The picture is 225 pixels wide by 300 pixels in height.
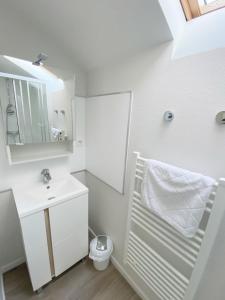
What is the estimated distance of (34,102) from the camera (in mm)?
1274

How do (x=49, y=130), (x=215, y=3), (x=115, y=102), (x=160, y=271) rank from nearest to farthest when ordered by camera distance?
(x=215, y=3)
(x=160, y=271)
(x=115, y=102)
(x=49, y=130)

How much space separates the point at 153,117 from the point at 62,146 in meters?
1.07

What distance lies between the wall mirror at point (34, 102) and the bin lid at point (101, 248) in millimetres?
1176

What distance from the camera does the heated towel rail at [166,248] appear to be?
73 cm

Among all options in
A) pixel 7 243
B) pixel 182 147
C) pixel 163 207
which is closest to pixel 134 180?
pixel 163 207

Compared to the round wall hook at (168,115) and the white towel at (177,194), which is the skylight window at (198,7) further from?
the white towel at (177,194)

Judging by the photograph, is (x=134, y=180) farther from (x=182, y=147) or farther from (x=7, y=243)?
(x=7, y=243)

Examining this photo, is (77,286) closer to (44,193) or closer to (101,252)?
(101,252)

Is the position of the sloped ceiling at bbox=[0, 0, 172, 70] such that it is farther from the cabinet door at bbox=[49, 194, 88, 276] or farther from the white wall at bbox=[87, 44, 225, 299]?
the cabinet door at bbox=[49, 194, 88, 276]

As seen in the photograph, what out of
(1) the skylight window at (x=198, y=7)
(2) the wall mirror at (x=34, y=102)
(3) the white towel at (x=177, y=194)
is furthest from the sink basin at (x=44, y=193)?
(1) the skylight window at (x=198, y=7)

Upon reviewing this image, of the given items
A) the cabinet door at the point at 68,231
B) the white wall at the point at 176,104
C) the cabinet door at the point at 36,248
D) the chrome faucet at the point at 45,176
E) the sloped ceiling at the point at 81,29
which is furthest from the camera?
the chrome faucet at the point at 45,176

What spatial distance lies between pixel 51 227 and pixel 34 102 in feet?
3.57

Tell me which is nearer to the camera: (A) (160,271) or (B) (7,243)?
(A) (160,271)

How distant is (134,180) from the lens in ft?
3.65
